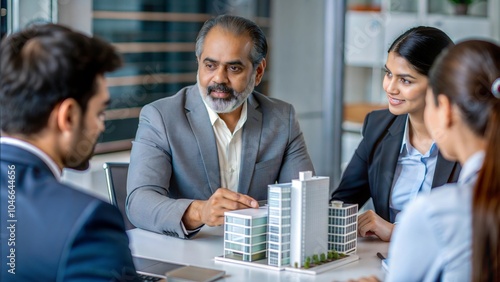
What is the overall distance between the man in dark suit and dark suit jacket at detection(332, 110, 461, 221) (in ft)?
4.58

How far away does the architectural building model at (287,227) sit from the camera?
1.90 m

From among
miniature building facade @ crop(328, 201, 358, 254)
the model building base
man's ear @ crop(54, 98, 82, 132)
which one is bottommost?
the model building base

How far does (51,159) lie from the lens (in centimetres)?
142

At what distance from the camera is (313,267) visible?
193cm

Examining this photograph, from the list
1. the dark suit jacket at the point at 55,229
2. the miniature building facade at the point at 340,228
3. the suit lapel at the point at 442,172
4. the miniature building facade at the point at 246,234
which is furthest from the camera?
the suit lapel at the point at 442,172

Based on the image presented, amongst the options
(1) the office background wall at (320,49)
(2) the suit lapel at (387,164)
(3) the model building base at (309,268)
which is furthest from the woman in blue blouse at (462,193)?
(1) the office background wall at (320,49)

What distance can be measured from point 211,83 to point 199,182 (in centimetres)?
34

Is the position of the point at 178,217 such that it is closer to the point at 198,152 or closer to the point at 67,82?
the point at 198,152

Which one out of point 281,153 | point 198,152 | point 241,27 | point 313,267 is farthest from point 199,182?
point 313,267

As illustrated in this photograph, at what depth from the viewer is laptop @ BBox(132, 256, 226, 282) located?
182 cm

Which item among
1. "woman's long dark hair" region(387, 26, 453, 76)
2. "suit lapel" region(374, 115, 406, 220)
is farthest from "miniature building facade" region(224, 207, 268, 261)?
"woman's long dark hair" region(387, 26, 453, 76)

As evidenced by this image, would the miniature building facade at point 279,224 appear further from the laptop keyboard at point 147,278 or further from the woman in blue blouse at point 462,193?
the woman in blue blouse at point 462,193

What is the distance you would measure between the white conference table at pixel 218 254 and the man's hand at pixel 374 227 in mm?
22

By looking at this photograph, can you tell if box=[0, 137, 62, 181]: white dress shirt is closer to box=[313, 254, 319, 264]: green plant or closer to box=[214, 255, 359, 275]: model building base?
box=[214, 255, 359, 275]: model building base
